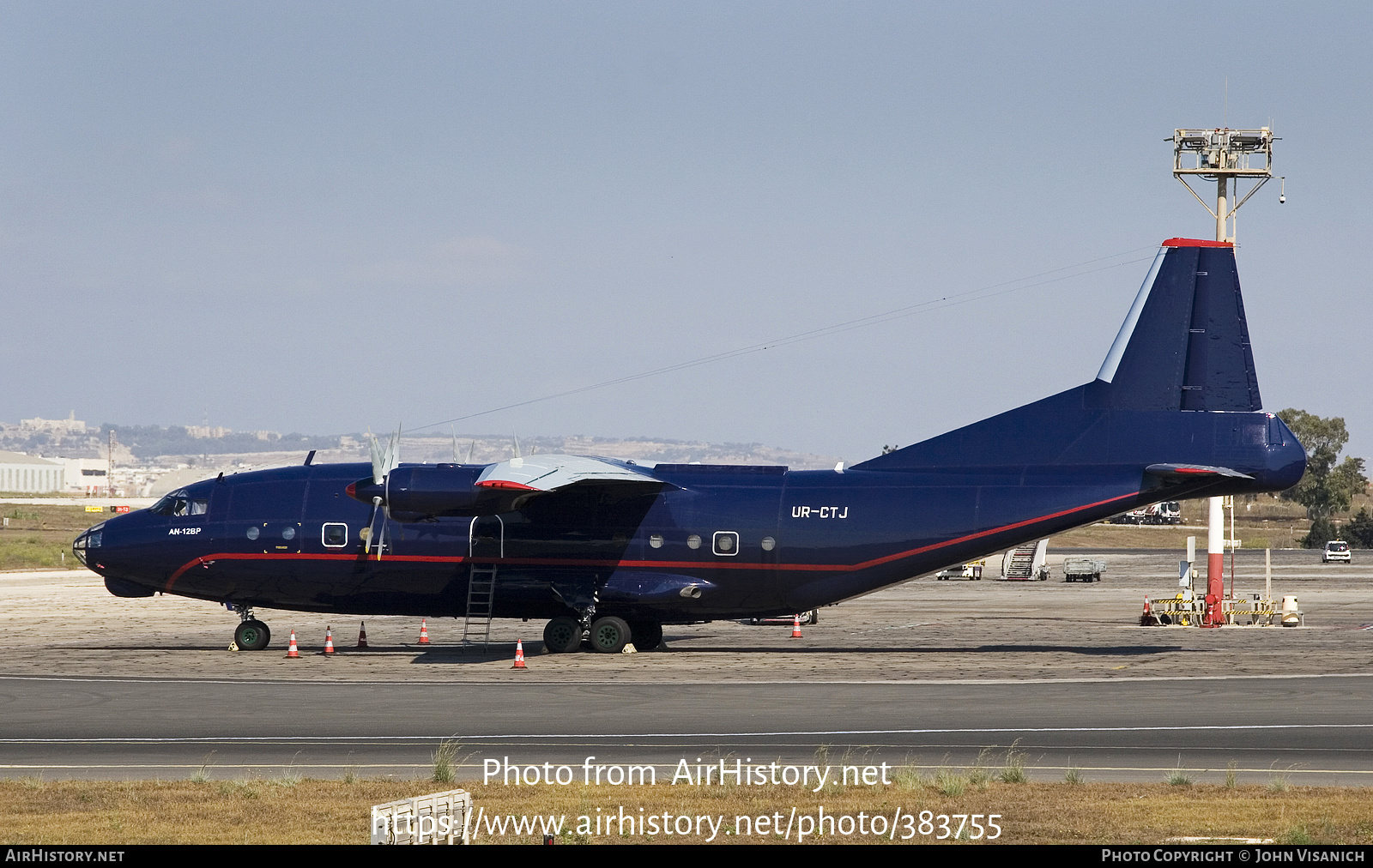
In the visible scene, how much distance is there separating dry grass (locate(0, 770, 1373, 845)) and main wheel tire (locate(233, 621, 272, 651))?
56.2ft

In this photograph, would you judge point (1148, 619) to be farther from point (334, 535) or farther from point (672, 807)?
point (672, 807)

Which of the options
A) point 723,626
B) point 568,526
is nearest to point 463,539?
point 568,526

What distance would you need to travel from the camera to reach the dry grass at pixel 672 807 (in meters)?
12.3

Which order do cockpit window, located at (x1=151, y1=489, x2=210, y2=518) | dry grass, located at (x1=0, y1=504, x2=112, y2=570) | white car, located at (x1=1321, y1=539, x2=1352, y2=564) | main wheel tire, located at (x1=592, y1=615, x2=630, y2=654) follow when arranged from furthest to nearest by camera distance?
1. white car, located at (x1=1321, y1=539, x2=1352, y2=564)
2. dry grass, located at (x1=0, y1=504, x2=112, y2=570)
3. cockpit window, located at (x1=151, y1=489, x2=210, y2=518)
4. main wheel tire, located at (x1=592, y1=615, x2=630, y2=654)

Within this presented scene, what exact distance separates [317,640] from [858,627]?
580 inches

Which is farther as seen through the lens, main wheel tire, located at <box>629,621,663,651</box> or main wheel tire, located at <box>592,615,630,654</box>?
main wheel tire, located at <box>629,621,663,651</box>

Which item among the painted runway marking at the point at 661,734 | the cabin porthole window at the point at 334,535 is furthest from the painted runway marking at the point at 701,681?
the painted runway marking at the point at 661,734

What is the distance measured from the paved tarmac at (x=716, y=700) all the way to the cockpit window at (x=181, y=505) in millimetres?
3194

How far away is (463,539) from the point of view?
3017 centimetres

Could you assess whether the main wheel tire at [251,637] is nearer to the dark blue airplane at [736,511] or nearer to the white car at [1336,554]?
the dark blue airplane at [736,511]

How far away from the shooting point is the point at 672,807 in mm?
13797

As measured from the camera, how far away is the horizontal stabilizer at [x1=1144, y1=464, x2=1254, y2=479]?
28.0 metres

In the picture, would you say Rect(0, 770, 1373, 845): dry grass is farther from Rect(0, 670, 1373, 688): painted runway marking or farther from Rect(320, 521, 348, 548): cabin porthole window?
Rect(320, 521, 348, 548): cabin porthole window

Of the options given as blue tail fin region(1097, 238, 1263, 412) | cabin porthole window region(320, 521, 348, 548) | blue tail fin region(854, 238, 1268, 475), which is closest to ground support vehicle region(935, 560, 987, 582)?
blue tail fin region(854, 238, 1268, 475)
